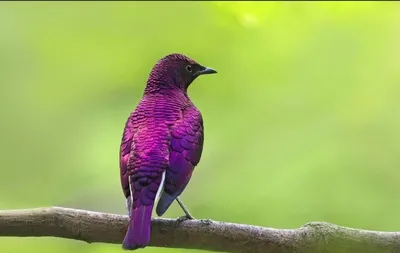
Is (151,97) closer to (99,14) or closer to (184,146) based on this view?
(184,146)

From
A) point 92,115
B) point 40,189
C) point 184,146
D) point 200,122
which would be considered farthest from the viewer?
point 92,115

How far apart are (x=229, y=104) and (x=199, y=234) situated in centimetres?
166

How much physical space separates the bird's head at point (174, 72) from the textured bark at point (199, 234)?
0.44m

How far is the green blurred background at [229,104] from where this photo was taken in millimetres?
2854

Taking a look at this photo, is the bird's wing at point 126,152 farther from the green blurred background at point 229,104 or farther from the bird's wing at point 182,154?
the green blurred background at point 229,104

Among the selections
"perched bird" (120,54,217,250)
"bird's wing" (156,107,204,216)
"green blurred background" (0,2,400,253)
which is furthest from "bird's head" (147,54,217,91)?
"green blurred background" (0,2,400,253)

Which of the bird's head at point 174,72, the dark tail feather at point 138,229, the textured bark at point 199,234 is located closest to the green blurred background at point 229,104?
the bird's head at point 174,72

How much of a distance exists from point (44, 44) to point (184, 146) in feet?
6.43

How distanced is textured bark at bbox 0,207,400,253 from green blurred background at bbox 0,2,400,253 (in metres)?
0.88

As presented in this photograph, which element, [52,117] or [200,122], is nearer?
[200,122]

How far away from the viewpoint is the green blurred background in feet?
9.36

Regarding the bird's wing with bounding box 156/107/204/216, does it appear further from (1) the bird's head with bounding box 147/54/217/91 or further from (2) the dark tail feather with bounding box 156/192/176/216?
(1) the bird's head with bounding box 147/54/217/91

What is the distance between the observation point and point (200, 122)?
74.7 inches

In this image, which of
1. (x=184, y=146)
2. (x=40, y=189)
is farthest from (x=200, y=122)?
(x=40, y=189)
